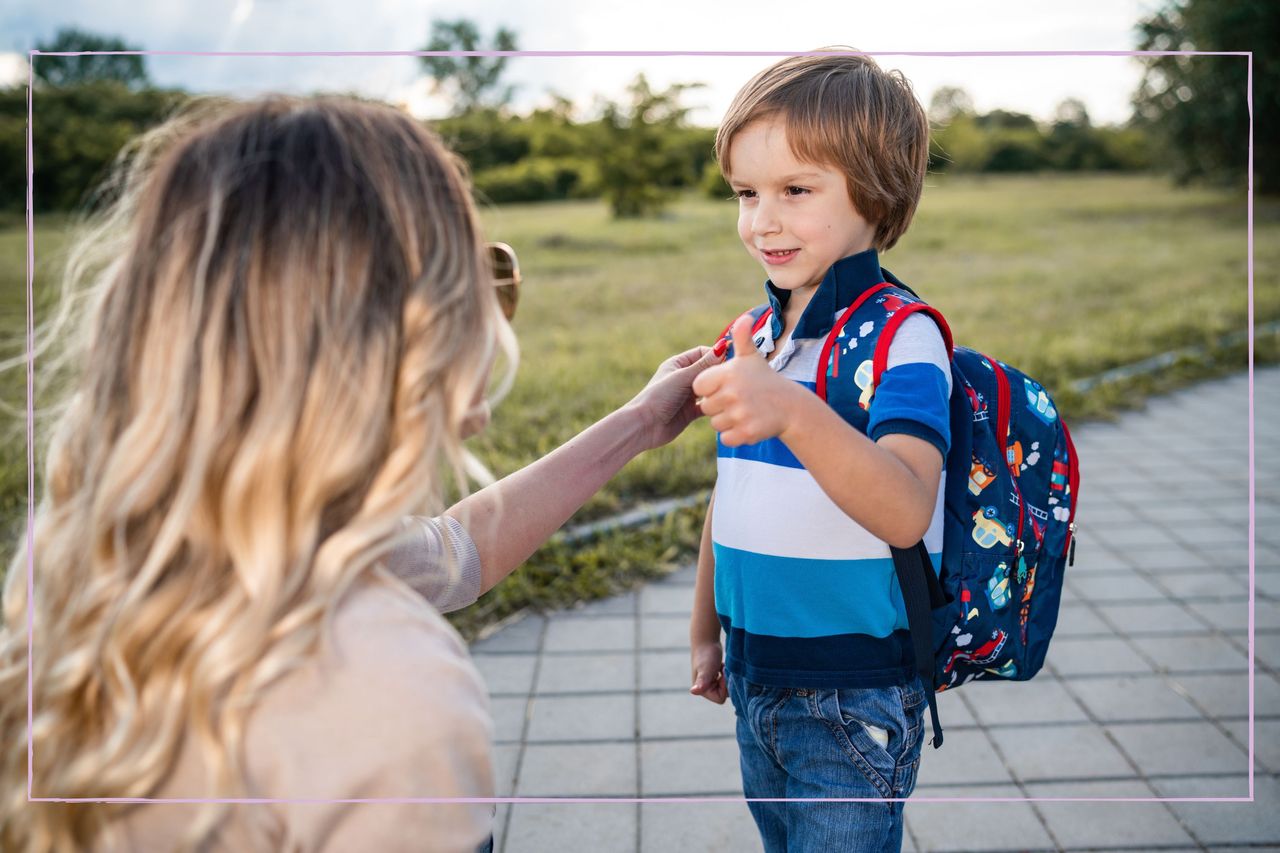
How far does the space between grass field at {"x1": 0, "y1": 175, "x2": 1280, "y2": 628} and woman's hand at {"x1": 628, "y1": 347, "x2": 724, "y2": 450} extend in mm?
788

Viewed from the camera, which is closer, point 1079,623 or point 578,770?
point 578,770

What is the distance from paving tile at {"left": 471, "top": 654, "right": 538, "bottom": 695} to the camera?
9.93 feet

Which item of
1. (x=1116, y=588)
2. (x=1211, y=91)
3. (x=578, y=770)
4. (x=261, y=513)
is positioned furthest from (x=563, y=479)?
(x=1211, y=91)

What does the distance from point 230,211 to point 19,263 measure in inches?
415

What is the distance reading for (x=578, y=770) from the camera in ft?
8.64

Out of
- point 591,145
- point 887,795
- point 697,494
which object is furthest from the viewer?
point 591,145

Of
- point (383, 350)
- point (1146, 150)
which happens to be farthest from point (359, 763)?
Answer: point (1146, 150)

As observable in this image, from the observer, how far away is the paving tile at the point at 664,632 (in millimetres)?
3311

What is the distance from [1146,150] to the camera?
843 inches

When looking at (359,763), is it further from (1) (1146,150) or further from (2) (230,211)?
(1) (1146,150)

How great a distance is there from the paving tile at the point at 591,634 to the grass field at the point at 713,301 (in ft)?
0.53

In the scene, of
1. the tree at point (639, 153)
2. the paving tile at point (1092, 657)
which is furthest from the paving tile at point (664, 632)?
the tree at point (639, 153)

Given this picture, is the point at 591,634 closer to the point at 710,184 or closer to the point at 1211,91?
the point at 710,184

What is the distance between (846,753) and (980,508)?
392mm
